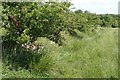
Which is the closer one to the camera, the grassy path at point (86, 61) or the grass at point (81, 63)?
the grass at point (81, 63)

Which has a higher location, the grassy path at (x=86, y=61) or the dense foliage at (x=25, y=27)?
the dense foliage at (x=25, y=27)

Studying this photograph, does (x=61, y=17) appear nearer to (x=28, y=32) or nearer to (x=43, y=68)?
(x=28, y=32)

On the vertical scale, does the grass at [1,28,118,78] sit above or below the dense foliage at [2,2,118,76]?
below

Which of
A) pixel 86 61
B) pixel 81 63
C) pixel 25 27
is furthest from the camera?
pixel 86 61

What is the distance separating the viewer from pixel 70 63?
8.29m

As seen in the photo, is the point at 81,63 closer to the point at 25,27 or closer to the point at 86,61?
the point at 86,61

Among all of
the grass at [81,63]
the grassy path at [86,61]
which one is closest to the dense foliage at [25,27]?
the grass at [81,63]

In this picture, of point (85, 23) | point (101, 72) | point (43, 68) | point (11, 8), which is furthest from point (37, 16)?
point (85, 23)

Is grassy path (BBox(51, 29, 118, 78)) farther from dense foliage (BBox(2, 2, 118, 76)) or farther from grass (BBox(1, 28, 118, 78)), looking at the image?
dense foliage (BBox(2, 2, 118, 76))

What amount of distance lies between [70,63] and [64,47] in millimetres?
1818

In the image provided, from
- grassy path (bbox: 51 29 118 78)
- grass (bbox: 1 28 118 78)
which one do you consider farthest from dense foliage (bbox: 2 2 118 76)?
grassy path (bbox: 51 29 118 78)

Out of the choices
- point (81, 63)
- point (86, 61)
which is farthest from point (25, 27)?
point (86, 61)

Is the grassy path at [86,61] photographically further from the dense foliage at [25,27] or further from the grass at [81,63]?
the dense foliage at [25,27]

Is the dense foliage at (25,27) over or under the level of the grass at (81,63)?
over
